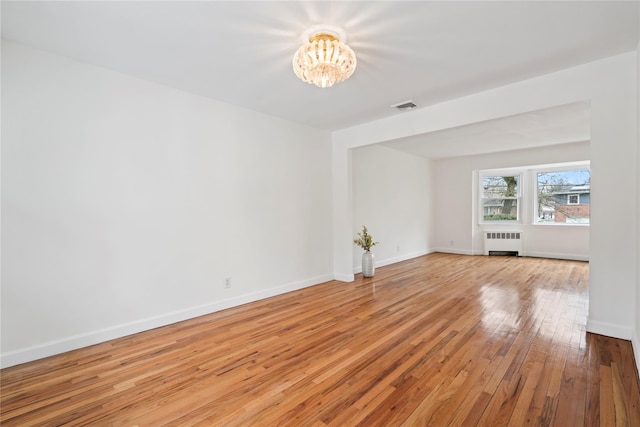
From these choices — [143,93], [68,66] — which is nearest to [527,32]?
[143,93]

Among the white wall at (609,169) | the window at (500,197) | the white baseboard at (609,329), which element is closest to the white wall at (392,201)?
the window at (500,197)

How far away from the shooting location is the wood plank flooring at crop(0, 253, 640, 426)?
5.51 ft

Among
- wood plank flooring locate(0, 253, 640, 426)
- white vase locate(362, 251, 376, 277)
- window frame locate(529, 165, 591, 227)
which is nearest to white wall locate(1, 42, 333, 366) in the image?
wood plank flooring locate(0, 253, 640, 426)

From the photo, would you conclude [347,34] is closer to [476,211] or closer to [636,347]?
[636,347]

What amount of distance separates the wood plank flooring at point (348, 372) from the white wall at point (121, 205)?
0.32 m

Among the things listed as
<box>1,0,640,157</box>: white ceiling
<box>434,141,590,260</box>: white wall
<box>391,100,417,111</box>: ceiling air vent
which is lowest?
<box>434,141,590,260</box>: white wall

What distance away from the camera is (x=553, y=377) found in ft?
6.56

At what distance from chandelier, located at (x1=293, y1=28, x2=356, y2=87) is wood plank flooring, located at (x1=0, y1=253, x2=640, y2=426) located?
2.25 metres

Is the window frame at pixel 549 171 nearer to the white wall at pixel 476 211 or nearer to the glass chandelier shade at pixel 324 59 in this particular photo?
the white wall at pixel 476 211

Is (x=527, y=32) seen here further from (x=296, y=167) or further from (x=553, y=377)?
(x=296, y=167)

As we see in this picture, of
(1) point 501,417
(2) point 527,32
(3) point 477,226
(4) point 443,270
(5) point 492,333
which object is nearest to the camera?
(1) point 501,417

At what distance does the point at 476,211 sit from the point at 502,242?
97 cm

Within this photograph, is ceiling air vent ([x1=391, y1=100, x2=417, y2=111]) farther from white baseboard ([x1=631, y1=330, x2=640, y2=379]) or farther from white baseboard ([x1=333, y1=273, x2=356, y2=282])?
white baseboard ([x1=631, y1=330, x2=640, y2=379])

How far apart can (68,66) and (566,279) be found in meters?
7.03
